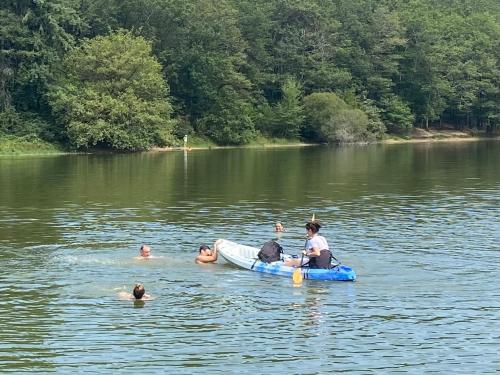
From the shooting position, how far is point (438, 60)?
125 metres

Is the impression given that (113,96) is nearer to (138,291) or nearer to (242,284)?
(242,284)

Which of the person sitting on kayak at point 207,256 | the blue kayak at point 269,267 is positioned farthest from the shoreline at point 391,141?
the blue kayak at point 269,267

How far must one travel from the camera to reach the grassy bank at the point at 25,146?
8266 centimetres

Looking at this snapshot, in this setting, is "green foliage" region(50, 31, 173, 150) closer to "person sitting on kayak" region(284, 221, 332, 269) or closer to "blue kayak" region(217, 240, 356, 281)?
"blue kayak" region(217, 240, 356, 281)

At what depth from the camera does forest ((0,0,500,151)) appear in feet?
284

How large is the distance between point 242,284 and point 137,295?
3.66 meters

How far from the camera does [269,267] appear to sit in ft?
84.8

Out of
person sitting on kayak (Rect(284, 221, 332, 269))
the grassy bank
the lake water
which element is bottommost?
the lake water

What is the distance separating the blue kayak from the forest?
192 ft

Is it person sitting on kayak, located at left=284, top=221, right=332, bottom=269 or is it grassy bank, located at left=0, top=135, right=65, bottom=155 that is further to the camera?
grassy bank, located at left=0, top=135, right=65, bottom=155

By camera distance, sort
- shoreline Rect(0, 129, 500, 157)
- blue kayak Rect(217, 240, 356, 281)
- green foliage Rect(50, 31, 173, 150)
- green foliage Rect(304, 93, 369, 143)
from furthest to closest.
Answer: green foliage Rect(304, 93, 369, 143), shoreline Rect(0, 129, 500, 157), green foliage Rect(50, 31, 173, 150), blue kayak Rect(217, 240, 356, 281)

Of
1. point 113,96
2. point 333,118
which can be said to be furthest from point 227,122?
point 113,96

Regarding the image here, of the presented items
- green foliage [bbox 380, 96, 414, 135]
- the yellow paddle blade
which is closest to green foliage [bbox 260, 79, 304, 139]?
green foliage [bbox 380, 96, 414, 135]

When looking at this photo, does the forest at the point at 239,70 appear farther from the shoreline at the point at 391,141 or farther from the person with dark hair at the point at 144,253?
the person with dark hair at the point at 144,253
